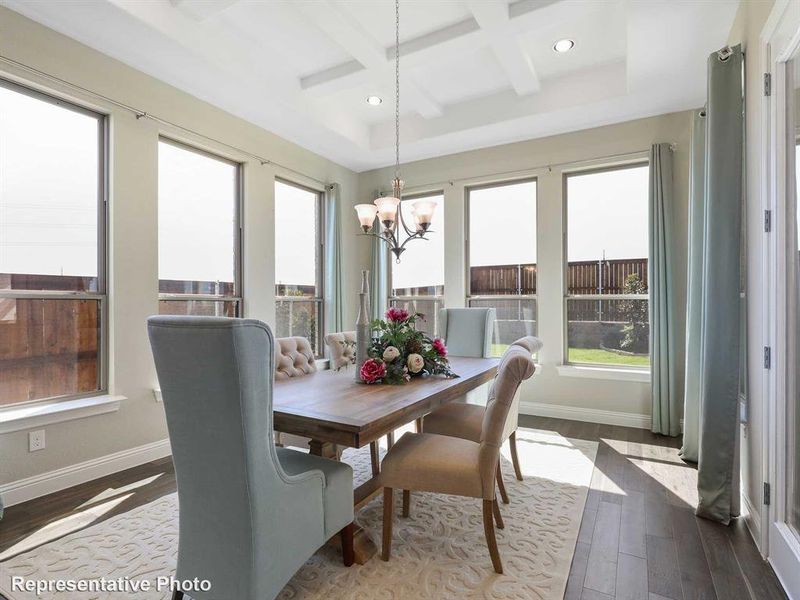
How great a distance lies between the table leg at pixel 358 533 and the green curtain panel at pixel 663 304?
291 centimetres

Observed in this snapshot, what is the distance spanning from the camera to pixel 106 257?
10.2 ft

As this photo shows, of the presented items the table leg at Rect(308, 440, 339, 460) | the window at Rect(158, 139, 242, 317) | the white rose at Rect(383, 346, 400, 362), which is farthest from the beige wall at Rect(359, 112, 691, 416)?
the table leg at Rect(308, 440, 339, 460)

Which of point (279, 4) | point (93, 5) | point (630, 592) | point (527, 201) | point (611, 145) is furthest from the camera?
point (527, 201)

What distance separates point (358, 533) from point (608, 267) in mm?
3558

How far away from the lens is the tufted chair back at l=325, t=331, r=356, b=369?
312 cm

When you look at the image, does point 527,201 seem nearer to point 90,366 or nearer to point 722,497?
point 722,497

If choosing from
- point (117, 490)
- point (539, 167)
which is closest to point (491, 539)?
point (117, 490)

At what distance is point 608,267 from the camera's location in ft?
14.1

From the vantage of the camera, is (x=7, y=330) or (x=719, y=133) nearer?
(x=719, y=133)

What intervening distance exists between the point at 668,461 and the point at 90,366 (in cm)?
434

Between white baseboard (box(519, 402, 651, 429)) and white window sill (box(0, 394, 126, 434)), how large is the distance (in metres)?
3.78

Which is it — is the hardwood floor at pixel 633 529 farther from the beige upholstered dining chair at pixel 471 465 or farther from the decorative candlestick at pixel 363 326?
the decorative candlestick at pixel 363 326

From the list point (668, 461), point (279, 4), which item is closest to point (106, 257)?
point (279, 4)

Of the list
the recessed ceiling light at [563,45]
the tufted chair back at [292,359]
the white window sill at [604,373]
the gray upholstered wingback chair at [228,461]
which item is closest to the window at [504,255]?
the white window sill at [604,373]
